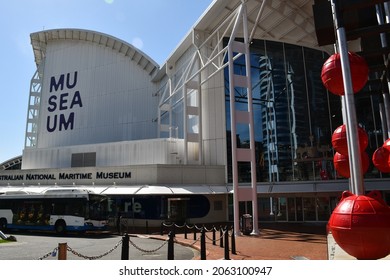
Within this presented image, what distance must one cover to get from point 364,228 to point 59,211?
67.5 ft

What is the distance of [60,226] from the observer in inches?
863

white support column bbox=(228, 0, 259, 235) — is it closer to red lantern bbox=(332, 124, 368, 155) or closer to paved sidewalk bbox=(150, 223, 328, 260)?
paved sidewalk bbox=(150, 223, 328, 260)

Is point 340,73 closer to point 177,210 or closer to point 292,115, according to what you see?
point 177,210

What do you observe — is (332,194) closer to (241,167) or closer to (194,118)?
(241,167)

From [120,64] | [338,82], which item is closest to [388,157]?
[338,82]

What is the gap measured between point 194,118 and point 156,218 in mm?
9967

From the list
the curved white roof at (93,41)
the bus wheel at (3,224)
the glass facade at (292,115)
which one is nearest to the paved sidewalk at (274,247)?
the glass facade at (292,115)

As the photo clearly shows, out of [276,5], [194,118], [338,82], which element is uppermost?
[276,5]

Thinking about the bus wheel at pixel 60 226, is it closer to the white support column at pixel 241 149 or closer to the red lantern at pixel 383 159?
the white support column at pixel 241 149

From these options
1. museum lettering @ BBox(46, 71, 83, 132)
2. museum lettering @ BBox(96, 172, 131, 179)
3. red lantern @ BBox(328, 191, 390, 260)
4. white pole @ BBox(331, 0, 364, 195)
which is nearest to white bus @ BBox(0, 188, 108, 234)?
museum lettering @ BBox(96, 172, 131, 179)

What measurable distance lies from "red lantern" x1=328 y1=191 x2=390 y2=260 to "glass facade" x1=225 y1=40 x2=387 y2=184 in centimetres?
2178

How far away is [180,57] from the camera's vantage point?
34688 millimetres

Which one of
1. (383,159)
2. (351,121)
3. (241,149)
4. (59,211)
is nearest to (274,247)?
(241,149)

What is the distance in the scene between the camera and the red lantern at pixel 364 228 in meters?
5.22
